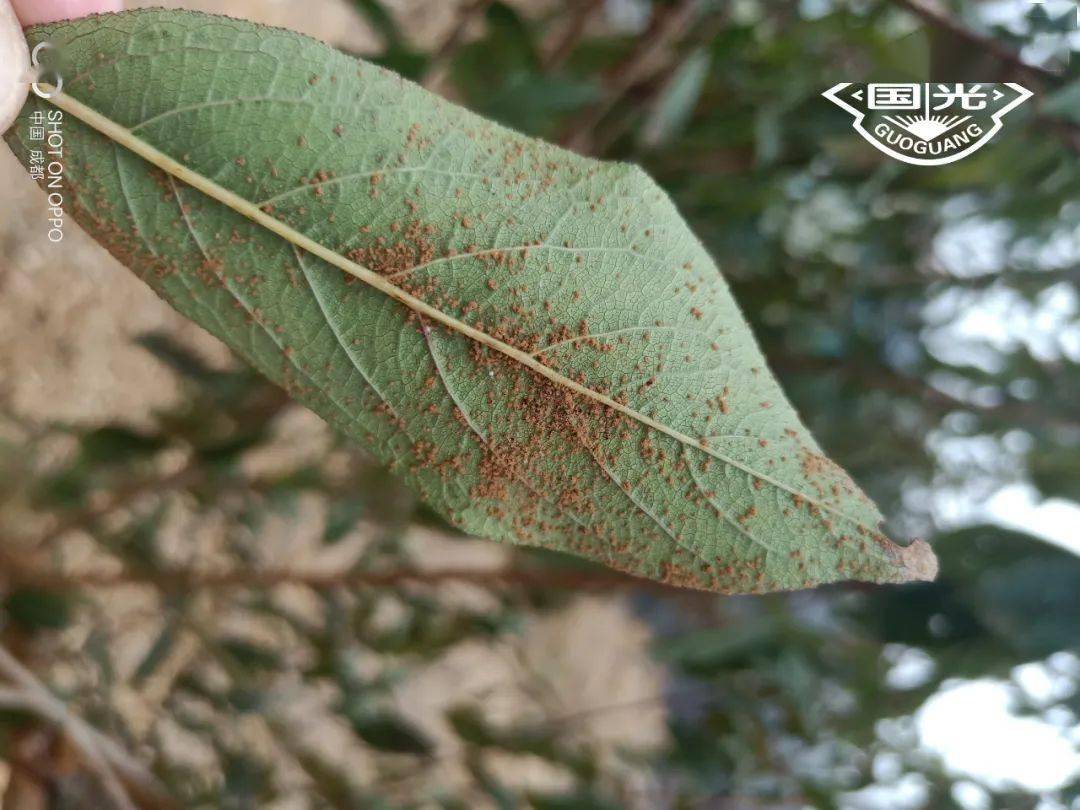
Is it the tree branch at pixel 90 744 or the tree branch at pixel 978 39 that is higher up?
the tree branch at pixel 978 39

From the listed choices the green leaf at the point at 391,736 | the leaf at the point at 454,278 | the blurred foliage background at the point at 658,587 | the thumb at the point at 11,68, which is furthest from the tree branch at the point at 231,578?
the thumb at the point at 11,68

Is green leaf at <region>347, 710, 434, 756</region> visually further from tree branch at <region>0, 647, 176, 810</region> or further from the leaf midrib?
the leaf midrib

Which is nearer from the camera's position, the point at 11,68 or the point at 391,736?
the point at 11,68

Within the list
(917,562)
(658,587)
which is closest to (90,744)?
(658,587)

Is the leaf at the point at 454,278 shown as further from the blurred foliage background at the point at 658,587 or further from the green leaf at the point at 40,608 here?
the green leaf at the point at 40,608

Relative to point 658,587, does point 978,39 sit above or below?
above

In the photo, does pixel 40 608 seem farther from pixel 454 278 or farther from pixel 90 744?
pixel 454 278
